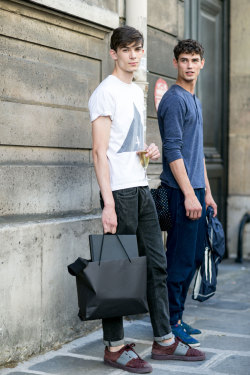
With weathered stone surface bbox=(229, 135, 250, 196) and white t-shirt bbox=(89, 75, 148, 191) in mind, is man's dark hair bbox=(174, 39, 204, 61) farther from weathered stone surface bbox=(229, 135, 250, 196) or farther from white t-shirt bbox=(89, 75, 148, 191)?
weathered stone surface bbox=(229, 135, 250, 196)

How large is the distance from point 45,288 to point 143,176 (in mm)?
1006

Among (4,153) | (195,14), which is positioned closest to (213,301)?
(4,153)

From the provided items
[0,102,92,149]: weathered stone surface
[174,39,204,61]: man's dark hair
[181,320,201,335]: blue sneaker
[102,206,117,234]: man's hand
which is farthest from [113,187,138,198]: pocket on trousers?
[181,320,201,335]: blue sneaker

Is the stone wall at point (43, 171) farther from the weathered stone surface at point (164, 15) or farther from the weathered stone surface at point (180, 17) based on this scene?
the weathered stone surface at point (180, 17)

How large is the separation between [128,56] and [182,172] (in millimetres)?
862

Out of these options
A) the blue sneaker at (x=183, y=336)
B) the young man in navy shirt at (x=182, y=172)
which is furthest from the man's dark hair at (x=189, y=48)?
the blue sneaker at (x=183, y=336)

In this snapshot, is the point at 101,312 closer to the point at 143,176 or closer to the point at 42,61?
the point at 143,176

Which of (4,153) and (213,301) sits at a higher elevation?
(4,153)

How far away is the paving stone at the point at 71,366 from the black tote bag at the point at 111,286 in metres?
0.42

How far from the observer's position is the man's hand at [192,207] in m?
4.48

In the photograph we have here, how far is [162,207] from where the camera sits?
4512 millimetres

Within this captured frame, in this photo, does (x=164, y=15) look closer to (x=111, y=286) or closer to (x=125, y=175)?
(x=125, y=175)

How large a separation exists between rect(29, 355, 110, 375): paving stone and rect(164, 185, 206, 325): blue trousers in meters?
0.70

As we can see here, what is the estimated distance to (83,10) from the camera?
16.0 ft
